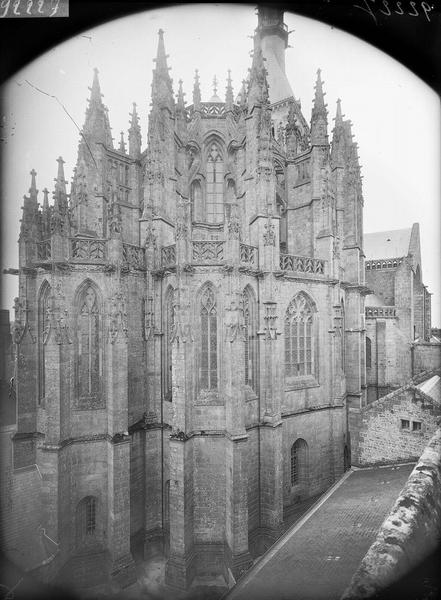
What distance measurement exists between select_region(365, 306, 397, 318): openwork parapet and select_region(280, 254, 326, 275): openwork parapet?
1261cm

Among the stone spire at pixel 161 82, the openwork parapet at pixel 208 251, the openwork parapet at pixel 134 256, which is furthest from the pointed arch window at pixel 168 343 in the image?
the stone spire at pixel 161 82

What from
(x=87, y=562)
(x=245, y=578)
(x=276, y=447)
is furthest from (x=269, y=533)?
(x=87, y=562)

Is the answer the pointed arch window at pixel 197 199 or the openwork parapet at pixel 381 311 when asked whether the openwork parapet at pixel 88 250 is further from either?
the openwork parapet at pixel 381 311

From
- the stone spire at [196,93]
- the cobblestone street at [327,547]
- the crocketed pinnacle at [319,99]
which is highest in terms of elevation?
the stone spire at [196,93]

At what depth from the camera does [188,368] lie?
11.6 meters

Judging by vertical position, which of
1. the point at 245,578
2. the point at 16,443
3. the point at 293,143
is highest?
the point at 293,143

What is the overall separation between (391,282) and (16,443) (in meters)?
29.2

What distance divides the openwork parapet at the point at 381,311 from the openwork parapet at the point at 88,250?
872 inches

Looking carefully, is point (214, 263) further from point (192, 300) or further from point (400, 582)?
point (400, 582)

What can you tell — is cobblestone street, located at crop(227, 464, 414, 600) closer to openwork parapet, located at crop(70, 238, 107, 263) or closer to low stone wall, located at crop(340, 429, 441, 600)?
low stone wall, located at crop(340, 429, 441, 600)

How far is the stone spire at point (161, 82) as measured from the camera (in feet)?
47.3

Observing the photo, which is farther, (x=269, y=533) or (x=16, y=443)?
(x=16, y=443)

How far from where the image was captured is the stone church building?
1134 centimetres

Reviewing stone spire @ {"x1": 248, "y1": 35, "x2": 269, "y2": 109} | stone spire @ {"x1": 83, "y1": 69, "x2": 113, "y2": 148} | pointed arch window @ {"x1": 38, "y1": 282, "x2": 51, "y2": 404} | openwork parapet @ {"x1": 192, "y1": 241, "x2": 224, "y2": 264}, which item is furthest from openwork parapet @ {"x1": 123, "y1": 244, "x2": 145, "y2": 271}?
stone spire @ {"x1": 248, "y1": 35, "x2": 269, "y2": 109}
